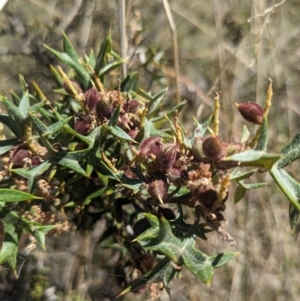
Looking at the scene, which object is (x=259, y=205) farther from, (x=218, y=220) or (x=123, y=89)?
(x=218, y=220)

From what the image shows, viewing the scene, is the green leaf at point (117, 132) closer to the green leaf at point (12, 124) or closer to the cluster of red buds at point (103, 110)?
the cluster of red buds at point (103, 110)

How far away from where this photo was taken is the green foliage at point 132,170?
74 cm

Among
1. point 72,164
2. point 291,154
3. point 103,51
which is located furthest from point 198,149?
point 103,51

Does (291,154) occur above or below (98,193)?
above

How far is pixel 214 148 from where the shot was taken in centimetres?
75

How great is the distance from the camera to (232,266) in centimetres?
216

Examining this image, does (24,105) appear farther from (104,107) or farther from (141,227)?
(141,227)

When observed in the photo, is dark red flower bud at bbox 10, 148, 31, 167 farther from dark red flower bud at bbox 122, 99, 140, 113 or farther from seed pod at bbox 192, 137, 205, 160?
seed pod at bbox 192, 137, 205, 160

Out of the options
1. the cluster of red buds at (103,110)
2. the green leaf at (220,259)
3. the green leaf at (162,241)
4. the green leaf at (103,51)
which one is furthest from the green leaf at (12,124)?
the green leaf at (220,259)

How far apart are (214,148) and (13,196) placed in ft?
1.19

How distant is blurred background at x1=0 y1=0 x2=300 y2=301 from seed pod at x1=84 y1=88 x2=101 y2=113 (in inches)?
23.0

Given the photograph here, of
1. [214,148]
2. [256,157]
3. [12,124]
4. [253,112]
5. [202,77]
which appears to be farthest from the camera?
[202,77]

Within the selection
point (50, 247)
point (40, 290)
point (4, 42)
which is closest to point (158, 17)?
point (4, 42)

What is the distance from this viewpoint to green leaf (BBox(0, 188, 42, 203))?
0.80 meters
